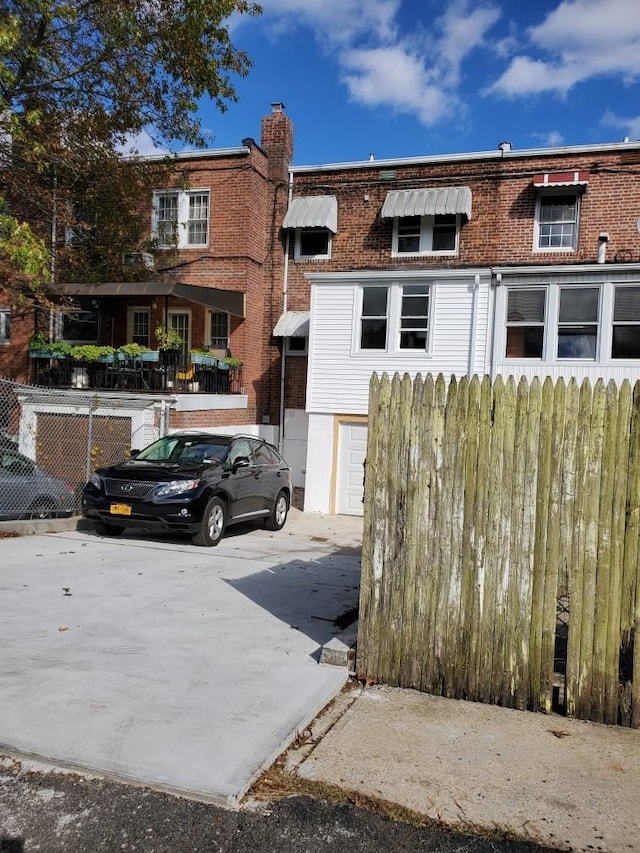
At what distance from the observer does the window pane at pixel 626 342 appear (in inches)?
605

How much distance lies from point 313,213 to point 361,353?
481cm

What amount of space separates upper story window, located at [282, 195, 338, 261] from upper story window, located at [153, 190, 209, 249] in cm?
240

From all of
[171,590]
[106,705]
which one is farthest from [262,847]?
[171,590]

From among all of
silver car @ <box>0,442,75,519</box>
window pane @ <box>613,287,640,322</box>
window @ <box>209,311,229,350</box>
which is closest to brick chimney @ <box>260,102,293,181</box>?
A: window @ <box>209,311,229,350</box>

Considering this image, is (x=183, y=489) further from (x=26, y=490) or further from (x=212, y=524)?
(x=26, y=490)

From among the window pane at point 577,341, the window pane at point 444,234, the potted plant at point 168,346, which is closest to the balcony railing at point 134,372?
the potted plant at point 168,346

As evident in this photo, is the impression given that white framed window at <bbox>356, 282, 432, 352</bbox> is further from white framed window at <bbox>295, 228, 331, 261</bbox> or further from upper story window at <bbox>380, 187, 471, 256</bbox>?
white framed window at <bbox>295, 228, 331, 261</bbox>

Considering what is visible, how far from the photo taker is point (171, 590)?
24.8 feet

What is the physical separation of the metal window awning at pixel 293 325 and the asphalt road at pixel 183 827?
1700cm

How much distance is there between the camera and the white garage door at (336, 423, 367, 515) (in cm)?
1747

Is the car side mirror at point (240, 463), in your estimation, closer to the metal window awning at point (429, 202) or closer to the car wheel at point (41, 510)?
the car wheel at point (41, 510)

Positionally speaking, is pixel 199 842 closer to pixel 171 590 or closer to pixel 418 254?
pixel 171 590

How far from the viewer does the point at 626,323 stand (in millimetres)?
15344

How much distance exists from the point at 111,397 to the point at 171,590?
28.9 feet
